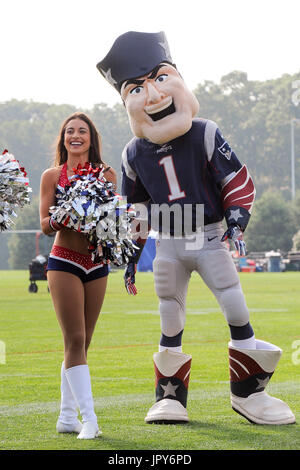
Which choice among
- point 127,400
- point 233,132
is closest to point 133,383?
point 127,400

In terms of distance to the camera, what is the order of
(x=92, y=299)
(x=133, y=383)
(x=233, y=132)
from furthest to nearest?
(x=233, y=132)
(x=133, y=383)
(x=92, y=299)

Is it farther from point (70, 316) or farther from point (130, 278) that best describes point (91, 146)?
point (70, 316)

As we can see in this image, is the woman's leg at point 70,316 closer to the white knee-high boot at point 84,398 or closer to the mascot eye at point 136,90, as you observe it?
the white knee-high boot at point 84,398

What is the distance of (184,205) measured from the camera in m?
5.73

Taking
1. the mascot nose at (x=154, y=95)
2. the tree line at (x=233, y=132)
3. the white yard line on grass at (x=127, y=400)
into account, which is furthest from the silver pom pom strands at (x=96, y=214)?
the tree line at (x=233, y=132)

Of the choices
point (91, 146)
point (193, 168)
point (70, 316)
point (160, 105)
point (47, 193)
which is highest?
point (160, 105)

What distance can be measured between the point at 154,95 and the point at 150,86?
85mm

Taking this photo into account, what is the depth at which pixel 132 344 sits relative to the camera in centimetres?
1044

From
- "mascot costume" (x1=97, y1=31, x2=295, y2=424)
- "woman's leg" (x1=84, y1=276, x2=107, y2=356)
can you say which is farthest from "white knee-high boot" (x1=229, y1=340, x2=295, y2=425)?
"woman's leg" (x1=84, y1=276, x2=107, y2=356)

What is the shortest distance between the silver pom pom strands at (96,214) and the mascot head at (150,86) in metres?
0.65

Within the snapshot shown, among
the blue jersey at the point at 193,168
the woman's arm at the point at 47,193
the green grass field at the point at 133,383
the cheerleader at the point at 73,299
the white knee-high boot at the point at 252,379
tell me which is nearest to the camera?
the green grass field at the point at 133,383

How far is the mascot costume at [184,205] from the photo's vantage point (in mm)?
5676
